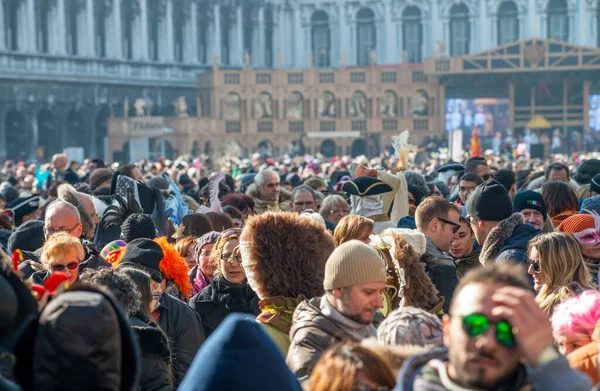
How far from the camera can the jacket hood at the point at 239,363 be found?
3.88m

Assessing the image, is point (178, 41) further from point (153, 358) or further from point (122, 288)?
point (153, 358)

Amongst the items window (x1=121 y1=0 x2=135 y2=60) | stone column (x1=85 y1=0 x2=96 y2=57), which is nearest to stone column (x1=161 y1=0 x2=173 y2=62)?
window (x1=121 y1=0 x2=135 y2=60)

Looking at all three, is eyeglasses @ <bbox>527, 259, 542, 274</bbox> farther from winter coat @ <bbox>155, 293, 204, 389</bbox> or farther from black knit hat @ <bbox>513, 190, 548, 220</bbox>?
black knit hat @ <bbox>513, 190, 548, 220</bbox>

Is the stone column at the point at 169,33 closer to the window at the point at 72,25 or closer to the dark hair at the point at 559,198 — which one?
the window at the point at 72,25

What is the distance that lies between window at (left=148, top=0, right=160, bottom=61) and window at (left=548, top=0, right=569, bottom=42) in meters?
19.6

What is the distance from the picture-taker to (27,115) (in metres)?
45.7

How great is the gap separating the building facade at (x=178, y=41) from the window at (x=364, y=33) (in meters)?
0.05

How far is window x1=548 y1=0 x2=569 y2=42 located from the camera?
2562 inches

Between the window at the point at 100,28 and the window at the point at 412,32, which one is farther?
the window at the point at 412,32

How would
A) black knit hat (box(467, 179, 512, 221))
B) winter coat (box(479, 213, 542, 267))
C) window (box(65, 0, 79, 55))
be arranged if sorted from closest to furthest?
winter coat (box(479, 213, 542, 267)) < black knit hat (box(467, 179, 512, 221)) < window (box(65, 0, 79, 55))

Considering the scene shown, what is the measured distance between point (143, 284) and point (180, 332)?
1.37 ft

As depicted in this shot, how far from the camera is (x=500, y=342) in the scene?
3186 millimetres

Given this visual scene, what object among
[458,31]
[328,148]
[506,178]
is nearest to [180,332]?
→ [506,178]

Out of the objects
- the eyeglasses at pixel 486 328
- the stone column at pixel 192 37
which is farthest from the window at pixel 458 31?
the eyeglasses at pixel 486 328
